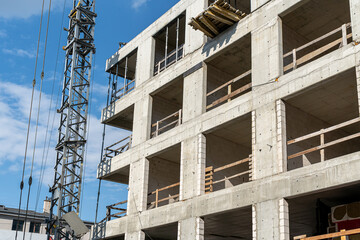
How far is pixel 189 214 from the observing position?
24031mm

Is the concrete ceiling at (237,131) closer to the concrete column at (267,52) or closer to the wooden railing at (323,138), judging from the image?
the concrete column at (267,52)

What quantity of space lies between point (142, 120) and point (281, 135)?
40.5ft

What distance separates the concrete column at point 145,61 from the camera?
31781 millimetres

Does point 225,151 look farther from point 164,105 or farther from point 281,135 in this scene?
point 164,105

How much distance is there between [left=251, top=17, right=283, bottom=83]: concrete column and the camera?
2170 cm

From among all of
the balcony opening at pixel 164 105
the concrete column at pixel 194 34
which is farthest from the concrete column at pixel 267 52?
the balcony opening at pixel 164 105

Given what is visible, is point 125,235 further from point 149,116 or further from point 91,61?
point 91,61

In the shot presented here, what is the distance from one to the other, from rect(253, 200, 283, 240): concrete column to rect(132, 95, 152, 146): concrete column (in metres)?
11.4

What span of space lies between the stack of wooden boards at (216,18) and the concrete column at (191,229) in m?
9.80

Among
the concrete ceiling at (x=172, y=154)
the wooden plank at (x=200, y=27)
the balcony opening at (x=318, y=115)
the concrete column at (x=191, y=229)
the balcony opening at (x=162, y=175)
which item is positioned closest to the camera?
the balcony opening at (x=318, y=115)

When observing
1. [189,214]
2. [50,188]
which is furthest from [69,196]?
[189,214]

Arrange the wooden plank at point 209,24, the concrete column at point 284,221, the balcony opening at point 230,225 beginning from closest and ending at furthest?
the concrete column at point 284,221 → the balcony opening at point 230,225 → the wooden plank at point 209,24

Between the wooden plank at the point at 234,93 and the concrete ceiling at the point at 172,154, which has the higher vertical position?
the wooden plank at the point at 234,93

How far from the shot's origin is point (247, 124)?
24.0 metres
